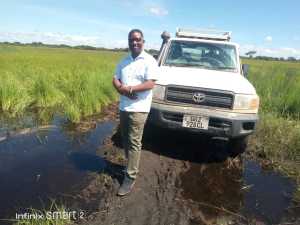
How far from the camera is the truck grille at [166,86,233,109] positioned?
192 inches

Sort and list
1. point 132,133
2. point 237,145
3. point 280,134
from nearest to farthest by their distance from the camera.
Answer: point 132,133
point 237,145
point 280,134

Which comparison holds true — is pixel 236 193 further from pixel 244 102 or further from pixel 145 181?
pixel 244 102

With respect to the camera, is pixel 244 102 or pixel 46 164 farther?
pixel 244 102

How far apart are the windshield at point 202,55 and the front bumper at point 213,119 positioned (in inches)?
54.0

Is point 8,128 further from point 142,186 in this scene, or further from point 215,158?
point 215,158

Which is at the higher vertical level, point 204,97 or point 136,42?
point 136,42

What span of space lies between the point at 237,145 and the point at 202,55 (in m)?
1.93

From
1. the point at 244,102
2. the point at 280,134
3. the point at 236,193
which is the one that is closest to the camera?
the point at 236,193

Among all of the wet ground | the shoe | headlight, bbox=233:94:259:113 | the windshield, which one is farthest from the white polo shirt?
the windshield

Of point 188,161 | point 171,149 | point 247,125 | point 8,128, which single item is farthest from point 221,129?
point 8,128

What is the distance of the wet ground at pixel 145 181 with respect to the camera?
359 cm

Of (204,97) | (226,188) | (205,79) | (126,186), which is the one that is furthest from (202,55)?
(126,186)

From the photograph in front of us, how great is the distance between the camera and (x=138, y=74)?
3768 mm

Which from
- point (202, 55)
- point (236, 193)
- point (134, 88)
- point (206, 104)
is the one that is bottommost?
point (236, 193)
